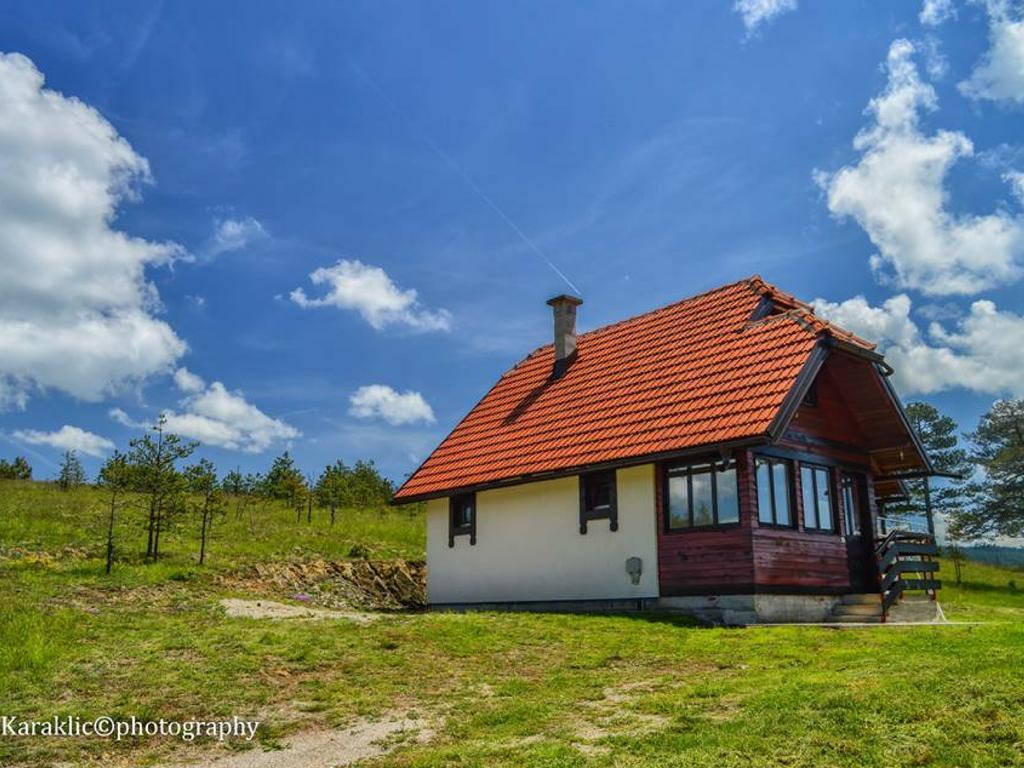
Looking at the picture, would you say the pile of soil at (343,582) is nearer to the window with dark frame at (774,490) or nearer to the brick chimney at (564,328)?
the brick chimney at (564,328)

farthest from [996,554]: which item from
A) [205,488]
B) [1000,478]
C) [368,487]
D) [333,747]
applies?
[333,747]

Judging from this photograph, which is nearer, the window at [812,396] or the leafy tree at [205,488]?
the window at [812,396]

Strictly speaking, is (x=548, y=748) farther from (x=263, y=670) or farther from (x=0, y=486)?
(x=0, y=486)

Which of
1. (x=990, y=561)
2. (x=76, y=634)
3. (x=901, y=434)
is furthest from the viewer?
(x=990, y=561)

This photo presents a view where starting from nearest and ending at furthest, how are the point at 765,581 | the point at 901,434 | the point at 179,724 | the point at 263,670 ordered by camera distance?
1. the point at 179,724
2. the point at 263,670
3. the point at 765,581
4. the point at 901,434

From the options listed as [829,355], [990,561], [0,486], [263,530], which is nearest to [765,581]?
[829,355]

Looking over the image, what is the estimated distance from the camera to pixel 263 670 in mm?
10727

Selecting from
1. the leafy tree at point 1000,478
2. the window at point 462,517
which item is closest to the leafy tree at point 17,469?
the window at point 462,517

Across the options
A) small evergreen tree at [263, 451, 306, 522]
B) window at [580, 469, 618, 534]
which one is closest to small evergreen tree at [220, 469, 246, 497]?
small evergreen tree at [263, 451, 306, 522]

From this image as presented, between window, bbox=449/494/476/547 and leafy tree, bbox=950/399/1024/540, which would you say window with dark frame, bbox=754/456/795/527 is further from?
leafy tree, bbox=950/399/1024/540

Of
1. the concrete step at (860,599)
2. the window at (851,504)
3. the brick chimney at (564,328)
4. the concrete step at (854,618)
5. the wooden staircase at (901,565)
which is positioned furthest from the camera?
the brick chimney at (564,328)

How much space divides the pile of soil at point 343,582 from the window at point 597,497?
715cm

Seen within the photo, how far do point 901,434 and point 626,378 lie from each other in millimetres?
6450

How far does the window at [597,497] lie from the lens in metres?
18.3
